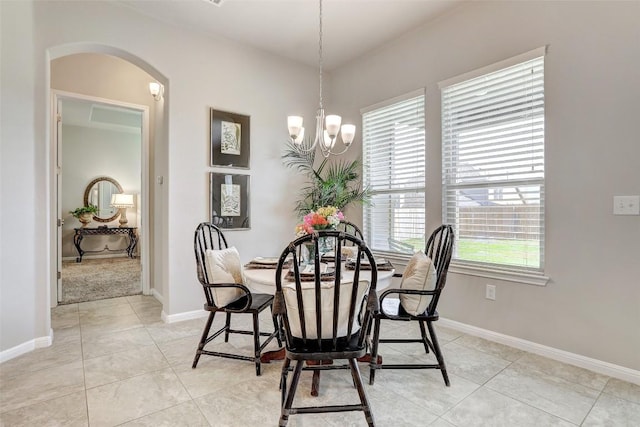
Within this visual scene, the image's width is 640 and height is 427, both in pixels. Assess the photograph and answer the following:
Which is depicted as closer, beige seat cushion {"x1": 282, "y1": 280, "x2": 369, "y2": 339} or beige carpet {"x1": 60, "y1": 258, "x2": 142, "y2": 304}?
beige seat cushion {"x1": 282, "y1": 280, "x2": 369, "y2": 339}

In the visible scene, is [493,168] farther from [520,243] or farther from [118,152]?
[118,152]

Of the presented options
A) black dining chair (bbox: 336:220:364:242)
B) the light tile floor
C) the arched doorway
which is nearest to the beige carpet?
the arched doorway

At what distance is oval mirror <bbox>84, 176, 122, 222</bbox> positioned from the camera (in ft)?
23.2

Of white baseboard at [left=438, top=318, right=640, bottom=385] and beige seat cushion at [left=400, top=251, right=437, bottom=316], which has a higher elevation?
beige seat cushion at [left=400, top=251, right=437, bottom=316]

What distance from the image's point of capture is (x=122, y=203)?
7184 millimetres

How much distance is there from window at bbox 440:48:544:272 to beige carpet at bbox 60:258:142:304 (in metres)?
4.07

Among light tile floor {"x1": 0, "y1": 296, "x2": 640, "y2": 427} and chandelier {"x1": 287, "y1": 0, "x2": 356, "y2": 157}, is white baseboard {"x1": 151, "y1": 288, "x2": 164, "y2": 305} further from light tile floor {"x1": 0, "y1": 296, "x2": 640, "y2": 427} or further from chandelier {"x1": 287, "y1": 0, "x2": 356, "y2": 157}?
chandelier {"x1": 287, "y1": 0, "x2": 356, "y2": 157}

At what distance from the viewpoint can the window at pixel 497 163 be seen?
2.50 metres

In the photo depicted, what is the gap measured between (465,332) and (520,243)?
921mm

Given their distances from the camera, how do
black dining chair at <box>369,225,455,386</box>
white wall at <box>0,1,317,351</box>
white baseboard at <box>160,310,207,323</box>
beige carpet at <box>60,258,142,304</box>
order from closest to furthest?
black dining chair at <box>369,225,455,386</box> → white wall at <box>0,1,317,351</box> → white baseboard at <box>160,310,207,323</box> → beige carpet at <box>60,258,142,304</box>

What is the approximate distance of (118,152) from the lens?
24.1 feet

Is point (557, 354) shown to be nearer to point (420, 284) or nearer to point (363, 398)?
point (420, 284)

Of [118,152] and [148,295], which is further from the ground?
[118,152]

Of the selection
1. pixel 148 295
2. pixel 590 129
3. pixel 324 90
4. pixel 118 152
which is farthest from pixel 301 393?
pixel 118 152
